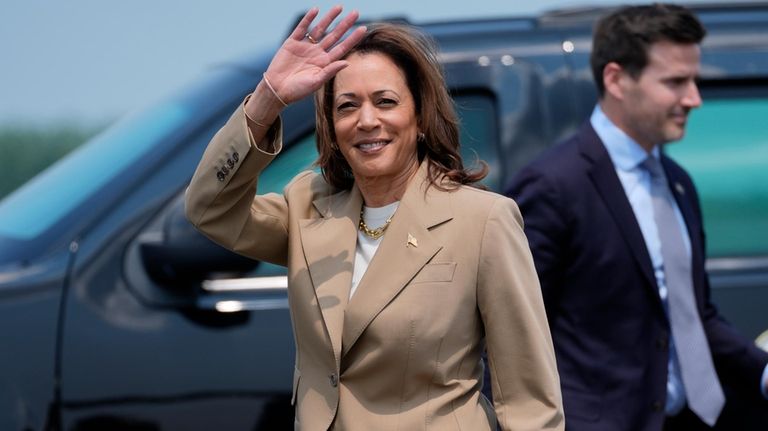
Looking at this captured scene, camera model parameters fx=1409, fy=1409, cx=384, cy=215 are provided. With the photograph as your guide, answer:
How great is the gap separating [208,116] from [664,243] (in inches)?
50.1

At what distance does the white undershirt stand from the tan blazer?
2 centimetres

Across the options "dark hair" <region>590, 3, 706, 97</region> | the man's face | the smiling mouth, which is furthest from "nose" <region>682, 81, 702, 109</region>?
the smiling mouth

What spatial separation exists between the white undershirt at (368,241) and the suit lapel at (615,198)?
87cm

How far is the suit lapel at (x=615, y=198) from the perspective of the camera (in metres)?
3.39

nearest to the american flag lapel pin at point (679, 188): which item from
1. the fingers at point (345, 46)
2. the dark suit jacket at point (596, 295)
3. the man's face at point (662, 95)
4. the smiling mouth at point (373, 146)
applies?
the man's face at point (662, 95)

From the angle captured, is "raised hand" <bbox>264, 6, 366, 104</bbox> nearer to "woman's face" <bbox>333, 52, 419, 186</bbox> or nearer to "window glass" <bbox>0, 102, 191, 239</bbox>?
"woman's face" <bbox>333, 52, 419, 186</bbox>

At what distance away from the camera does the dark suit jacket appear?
11.0ft

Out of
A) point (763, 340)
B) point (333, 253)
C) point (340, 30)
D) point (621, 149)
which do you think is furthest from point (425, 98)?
point (763, 340)

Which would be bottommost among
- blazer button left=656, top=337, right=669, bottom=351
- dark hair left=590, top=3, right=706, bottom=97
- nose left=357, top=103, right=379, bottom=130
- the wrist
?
blazer button left=656, top=337, right=669, bottom=351

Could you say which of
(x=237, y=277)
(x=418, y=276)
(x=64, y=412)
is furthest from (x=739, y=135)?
(x=64, y=412)

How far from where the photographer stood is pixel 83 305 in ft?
11.8

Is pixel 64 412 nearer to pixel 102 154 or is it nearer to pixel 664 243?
pixel 102 154

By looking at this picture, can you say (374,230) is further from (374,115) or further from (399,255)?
(374,115)

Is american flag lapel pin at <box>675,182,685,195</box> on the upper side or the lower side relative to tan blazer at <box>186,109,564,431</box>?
lower
